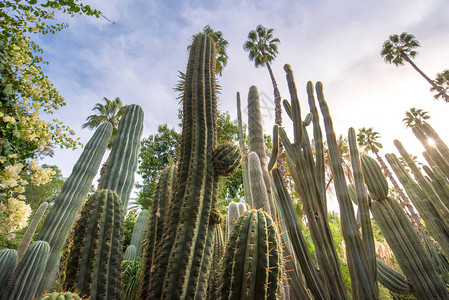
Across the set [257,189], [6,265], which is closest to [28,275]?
[6,265]

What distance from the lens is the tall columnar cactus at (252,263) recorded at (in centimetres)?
127

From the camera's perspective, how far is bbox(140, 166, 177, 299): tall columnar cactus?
184cm

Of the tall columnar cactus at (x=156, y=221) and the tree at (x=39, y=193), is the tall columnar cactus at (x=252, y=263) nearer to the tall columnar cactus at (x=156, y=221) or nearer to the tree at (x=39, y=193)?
the tall columnar cactus at (x=156, y=221)

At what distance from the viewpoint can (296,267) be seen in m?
2.15

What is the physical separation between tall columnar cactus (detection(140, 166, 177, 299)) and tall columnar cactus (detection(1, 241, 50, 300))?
262 cm

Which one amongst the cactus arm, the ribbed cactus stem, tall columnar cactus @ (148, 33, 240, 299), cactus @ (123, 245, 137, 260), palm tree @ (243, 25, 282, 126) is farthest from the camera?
palm tree @ (243, 25, 282, 126)

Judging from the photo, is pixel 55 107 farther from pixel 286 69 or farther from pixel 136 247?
pixel 136 247

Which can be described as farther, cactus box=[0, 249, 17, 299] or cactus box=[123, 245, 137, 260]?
cactus box=[123, 245, 137, 260]

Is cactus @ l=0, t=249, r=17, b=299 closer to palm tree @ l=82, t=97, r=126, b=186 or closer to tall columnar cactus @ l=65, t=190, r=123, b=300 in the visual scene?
tall columnar cactus @ l=65, t=190, r=123, b=300

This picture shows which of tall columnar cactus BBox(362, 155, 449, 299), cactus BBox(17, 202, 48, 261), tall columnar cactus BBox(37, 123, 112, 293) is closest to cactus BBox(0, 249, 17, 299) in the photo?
tall columnar cactus BBox(37, 123, 112, 293)

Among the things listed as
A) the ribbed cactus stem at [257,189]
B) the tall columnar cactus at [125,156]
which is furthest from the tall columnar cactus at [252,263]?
the tall columnar cactus at [125,156]

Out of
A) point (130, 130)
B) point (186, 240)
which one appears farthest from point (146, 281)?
point (130, 130)

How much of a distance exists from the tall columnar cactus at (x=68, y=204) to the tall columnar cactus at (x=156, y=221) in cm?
314

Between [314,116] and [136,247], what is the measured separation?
28.4 ft
